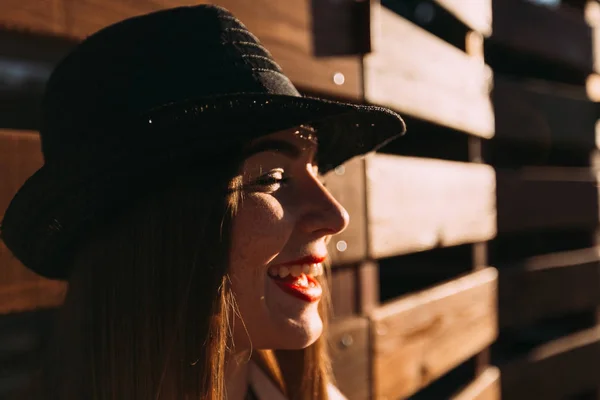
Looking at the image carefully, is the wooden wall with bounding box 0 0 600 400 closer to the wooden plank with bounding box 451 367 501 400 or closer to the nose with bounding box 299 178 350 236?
the wooden plank with bounding box 451 367 501 400

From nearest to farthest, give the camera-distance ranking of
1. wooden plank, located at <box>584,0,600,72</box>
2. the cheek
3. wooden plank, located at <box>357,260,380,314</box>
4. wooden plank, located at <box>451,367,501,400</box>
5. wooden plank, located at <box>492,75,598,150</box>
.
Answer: the cheek
wooden plank, located at <box>357,260,380,314</box>
wooden plank, located at <box>451,367,501,400</box>
wooden plank, located at <box>492,75,598,150</box>
wooden plank, located at <box>584,0,600,72</box>

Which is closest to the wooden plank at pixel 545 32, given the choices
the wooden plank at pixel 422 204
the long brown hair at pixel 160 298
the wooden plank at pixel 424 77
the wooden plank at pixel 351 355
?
the wooden plank at pixel 424 77

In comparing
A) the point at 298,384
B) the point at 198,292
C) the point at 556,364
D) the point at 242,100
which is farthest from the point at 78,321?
the point at 556,364

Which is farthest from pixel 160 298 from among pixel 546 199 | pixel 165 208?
pixel 546 199

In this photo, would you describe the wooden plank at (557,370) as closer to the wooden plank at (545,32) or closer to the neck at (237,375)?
the wooden plank at (545,32)

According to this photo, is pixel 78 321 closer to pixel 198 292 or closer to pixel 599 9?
pixel 198 292

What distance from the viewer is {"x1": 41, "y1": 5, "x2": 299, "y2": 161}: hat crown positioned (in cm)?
107

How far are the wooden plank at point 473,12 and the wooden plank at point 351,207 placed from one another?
3.15 feet

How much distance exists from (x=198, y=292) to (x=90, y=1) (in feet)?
2.27

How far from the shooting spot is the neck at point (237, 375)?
54.3 inches

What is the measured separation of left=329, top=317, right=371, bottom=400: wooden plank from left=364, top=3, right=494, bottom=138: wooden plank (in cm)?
78

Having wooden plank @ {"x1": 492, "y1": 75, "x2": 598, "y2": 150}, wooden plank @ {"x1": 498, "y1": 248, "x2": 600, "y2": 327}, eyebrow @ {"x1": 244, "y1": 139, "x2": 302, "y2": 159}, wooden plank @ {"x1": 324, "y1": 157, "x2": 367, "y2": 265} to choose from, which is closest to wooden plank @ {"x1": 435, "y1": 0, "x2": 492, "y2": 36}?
wooden plank @ {"x1": 492, "y1": 75, "x2": 598, "y2": 150}

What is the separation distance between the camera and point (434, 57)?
8.08 feet

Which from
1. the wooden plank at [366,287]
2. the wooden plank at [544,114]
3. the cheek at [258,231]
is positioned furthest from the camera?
the wooden plank at [544,114]
